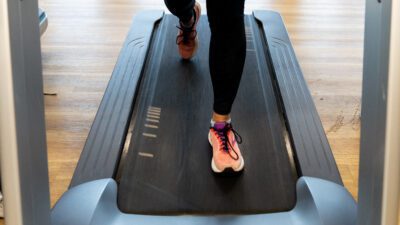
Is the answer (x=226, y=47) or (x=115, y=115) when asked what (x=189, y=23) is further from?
(x=226, y=47)

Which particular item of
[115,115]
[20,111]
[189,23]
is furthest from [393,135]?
[189,23]

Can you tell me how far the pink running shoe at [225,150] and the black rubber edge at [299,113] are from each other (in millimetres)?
200

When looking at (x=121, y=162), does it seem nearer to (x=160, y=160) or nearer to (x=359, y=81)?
(x=160, y=160)

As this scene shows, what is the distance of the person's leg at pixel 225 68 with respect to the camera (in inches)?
71.6

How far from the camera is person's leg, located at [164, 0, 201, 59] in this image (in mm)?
2600

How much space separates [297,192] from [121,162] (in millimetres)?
584

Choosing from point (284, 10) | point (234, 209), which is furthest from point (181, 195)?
point (284, 10)

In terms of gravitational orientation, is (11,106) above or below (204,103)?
above

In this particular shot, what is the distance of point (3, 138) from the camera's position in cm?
125

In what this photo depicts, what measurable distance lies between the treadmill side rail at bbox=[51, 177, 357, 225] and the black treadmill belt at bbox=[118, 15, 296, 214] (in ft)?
0.14

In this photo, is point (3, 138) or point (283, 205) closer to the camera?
point (3, 138)

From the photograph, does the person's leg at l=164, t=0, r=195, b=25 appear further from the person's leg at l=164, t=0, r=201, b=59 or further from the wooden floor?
the wooden floor

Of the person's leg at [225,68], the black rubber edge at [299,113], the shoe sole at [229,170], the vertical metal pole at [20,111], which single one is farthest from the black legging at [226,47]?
the vertical metal pole at [20,111]

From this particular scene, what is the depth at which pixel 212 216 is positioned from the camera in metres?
1.74
